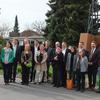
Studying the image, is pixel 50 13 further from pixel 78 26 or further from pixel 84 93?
pixel 84 93

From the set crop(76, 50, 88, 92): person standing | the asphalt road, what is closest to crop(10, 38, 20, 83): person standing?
the asphalt road

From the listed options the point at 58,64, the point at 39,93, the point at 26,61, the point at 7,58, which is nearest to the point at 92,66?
the point at 58,64

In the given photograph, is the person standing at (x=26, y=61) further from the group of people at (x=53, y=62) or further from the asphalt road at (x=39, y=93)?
the asphalt road at (x=39, y=93)

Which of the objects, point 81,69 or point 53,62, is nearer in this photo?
point 81,69

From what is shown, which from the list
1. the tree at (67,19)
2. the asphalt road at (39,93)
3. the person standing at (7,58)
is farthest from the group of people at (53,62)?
the tree at (67,19)

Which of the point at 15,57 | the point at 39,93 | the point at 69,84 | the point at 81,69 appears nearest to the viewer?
the point at 39,93

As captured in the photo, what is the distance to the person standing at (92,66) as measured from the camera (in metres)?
15.1

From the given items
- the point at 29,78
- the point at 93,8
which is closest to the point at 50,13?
the point at 93,8

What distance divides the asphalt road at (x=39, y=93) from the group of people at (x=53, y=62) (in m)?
0.63

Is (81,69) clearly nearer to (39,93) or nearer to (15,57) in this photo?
(39,93)

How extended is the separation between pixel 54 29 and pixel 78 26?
8.35 ft

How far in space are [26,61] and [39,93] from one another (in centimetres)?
257

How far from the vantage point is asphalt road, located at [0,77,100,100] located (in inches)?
512

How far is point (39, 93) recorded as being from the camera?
13984 millimetres
